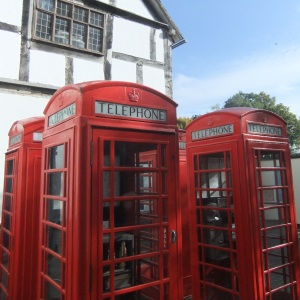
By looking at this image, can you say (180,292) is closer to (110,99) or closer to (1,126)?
(110,99)

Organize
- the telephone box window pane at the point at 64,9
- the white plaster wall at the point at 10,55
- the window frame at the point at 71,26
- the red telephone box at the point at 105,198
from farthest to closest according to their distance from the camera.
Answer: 1. the telephone box window pane at the point at 64,9
2. the window frame at the point at 71,26
3. the white plaster wall at the point at 10,55
4. the red telephone box at the point at 105,198

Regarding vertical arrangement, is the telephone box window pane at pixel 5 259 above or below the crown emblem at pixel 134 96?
below

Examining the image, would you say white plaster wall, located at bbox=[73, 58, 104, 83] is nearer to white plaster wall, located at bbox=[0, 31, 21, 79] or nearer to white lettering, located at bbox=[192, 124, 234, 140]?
white plaster wall, located at bbox=[0, 31, 21, 79]

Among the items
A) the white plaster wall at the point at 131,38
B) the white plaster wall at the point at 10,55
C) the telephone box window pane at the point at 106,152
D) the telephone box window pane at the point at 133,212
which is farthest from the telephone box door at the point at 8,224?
the white plaster wall at the point at 131,38

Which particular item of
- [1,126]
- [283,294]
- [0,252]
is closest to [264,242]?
[283,294]

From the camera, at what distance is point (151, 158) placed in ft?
10.1

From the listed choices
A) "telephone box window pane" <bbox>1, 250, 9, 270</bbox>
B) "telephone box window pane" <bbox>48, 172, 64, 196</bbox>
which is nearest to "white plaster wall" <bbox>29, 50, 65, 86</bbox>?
"telephone box window pane" <bbox>1, 250, 9, 270</bbox>

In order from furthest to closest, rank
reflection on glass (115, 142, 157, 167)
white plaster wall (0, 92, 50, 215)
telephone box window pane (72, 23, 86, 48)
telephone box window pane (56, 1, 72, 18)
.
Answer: telephone box window pane (72, 23, 86, 48) → telephone box window pane (56, 1, 72, 18) → white plaster wall (0, 92, 50, 215) → reflection on glass (115, 142, 157, 167)

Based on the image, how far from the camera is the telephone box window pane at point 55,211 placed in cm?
271

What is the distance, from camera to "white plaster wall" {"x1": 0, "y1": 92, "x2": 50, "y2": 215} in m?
6.68

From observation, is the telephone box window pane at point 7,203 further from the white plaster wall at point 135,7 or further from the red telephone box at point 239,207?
the white plaster wall at point 135,7

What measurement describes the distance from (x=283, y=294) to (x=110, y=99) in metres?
3.44

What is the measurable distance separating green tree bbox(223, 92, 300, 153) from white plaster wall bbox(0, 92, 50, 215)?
91.8 ft

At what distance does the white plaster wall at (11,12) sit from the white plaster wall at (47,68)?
82cm
